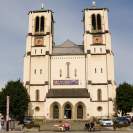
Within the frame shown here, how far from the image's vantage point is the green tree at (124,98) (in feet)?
241

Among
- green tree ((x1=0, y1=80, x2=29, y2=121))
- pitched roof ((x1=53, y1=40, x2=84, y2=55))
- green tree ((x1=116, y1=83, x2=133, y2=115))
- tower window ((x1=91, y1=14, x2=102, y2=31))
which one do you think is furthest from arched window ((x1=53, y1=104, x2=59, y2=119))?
tower window ((x1=91, y1=14, x2=102, y2=31))

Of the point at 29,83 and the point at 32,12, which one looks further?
the point at 32,12

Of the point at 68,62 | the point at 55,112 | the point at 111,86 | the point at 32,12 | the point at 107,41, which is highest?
the point at 32,12

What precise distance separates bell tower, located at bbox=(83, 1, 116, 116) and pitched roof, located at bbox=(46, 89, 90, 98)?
5.46 ft

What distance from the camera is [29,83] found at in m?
74.5

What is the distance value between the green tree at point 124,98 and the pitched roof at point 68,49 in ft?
39.5

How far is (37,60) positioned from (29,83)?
5.47 m

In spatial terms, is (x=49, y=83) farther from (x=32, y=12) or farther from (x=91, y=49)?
(x=32, y=12)

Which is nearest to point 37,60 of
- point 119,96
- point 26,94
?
point 26,94

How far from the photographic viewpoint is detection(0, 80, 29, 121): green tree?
229 feet

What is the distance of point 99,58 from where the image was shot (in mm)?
75125

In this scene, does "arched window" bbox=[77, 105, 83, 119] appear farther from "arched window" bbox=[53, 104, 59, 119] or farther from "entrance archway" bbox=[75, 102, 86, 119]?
"arched window" bbox=[53, 104, 59, 119]

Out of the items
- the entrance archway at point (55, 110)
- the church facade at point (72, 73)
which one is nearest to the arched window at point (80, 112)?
the church facade at point (72, 73)

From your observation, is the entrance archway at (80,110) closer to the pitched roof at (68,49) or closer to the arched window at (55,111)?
the arched window at (55,111)
